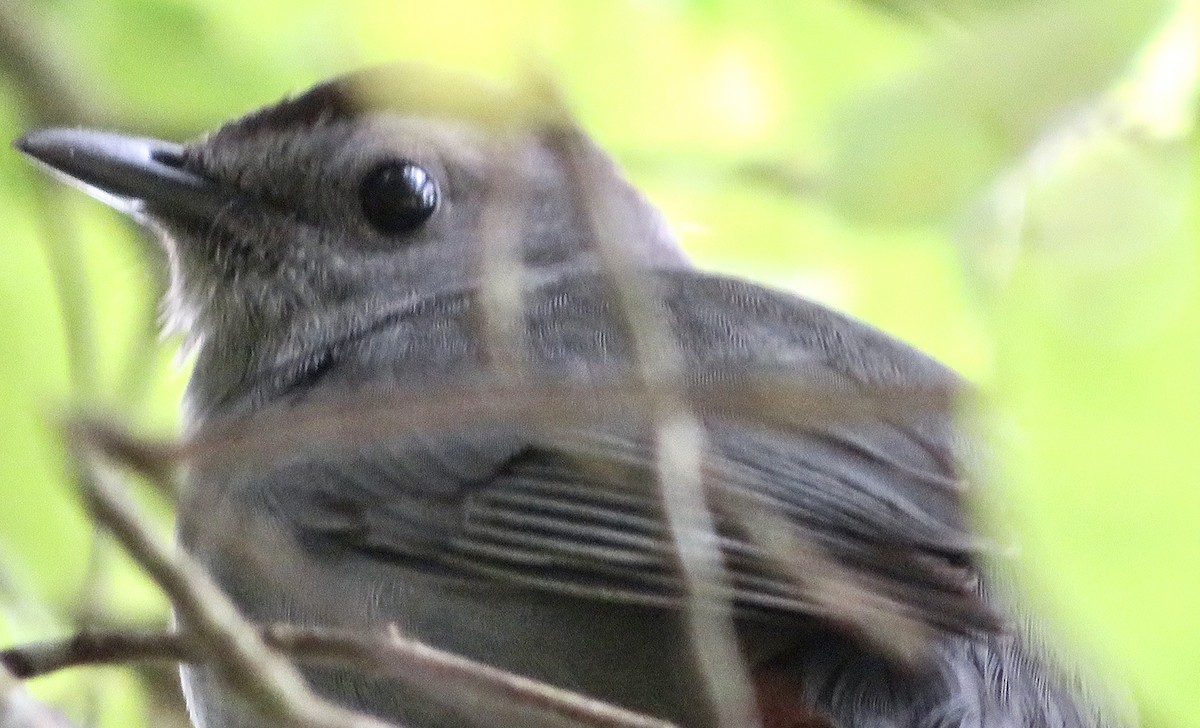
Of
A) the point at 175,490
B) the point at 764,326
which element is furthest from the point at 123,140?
the point at 175,490

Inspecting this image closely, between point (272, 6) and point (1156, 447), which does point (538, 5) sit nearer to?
point (1156, 447)

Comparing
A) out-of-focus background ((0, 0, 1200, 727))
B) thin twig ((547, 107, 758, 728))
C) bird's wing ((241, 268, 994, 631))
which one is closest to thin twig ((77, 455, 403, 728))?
out-of-focus background ((0, 0, 1200, 727))

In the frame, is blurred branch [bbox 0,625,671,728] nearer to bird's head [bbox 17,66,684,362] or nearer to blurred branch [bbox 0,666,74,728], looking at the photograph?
blurred branch [bbox 0,666,74,728]

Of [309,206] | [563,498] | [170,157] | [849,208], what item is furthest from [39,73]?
[849,208]

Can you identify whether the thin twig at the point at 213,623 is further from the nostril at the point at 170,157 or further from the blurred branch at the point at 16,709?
the nostril at the point at 170,157

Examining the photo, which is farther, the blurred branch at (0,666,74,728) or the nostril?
the nostril
